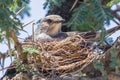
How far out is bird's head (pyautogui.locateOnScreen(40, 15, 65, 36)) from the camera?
6171 mm

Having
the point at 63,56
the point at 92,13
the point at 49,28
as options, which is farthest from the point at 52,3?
the point at 49,28

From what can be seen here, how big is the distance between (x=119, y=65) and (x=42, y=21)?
2.45 m

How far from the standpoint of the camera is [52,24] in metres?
6.48

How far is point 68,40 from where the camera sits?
5.50 metres

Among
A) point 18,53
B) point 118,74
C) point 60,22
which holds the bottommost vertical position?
point 118,74

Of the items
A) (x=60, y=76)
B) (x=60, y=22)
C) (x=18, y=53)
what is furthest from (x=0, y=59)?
(x=60, y=22)

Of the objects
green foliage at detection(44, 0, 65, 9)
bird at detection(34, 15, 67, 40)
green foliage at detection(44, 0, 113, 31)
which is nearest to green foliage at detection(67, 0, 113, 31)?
green foliage at detection(44, 0, 113, 31)

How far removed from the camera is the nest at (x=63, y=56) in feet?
15.9

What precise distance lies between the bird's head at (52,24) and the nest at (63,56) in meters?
0.57

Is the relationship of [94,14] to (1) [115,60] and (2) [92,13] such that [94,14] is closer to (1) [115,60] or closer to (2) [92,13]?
(2) [92,13]

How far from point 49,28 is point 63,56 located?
1.32 m

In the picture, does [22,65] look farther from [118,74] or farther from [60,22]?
[60,22]

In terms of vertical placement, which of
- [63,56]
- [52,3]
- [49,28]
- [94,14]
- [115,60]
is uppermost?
[49,28]

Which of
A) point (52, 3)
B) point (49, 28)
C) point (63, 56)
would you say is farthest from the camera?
point (49, 28)
